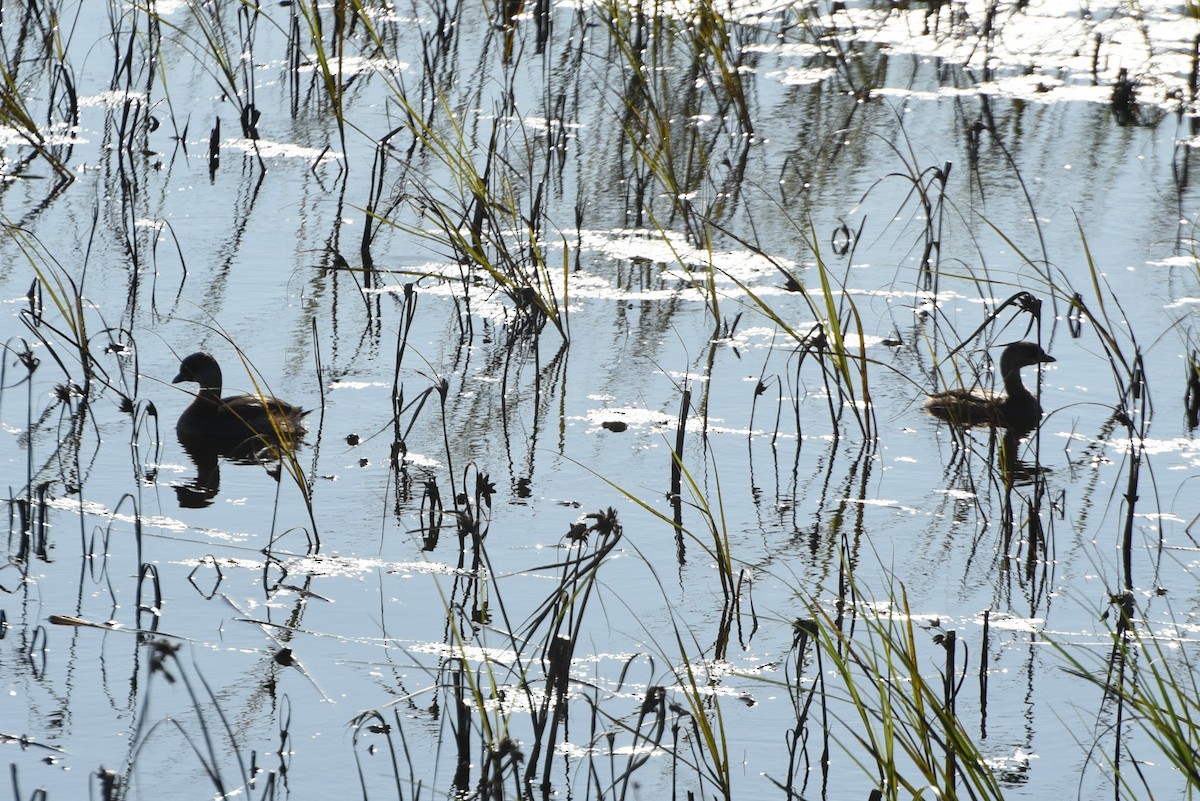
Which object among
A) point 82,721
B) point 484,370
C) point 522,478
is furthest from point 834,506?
point 82,721

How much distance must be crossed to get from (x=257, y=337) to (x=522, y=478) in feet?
5.41

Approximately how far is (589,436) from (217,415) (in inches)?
53.2

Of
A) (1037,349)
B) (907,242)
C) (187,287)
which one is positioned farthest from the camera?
(907,242)

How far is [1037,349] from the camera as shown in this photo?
6.90 metres

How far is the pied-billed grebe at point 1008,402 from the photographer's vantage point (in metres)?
6.65

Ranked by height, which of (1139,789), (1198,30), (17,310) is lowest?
Result: (1139,789)

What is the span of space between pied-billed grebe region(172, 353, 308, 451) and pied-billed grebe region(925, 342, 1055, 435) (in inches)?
95.7

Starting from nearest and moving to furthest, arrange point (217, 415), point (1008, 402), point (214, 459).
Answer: point (214, 459)
point (217, 415)
point (1008, 402)

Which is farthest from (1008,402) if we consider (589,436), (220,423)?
(220,423)

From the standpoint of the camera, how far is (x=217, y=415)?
635 centimetres

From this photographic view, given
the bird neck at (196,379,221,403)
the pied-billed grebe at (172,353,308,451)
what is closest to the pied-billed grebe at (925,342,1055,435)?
the pied-billed grebe at (172,353,308,451)

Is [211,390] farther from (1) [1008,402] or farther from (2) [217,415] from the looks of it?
(1) [1008,402]

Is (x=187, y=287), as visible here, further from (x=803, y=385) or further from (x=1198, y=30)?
(x=1198, y=30)

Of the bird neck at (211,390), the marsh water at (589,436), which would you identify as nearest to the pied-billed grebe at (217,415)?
the bird neck at (211,390)
